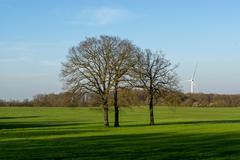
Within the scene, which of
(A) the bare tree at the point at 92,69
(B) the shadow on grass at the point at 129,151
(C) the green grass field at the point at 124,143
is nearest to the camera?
(B) the shadow on grass at the point at 129,151

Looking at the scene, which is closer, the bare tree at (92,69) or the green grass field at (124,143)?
the green grass field at (124,143)

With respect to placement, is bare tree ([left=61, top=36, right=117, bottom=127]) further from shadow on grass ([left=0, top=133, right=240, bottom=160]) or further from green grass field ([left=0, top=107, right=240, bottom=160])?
shadow on grass ([left=0, top=133, right=240, bottom=160])

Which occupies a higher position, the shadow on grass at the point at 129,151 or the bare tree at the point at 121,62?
the bare tree at the point at 121,62

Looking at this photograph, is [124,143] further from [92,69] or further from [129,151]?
[92,69]

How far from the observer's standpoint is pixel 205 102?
16388cm

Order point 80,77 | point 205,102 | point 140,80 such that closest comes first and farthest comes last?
point 80,77 → point 140,80 → point 205,102

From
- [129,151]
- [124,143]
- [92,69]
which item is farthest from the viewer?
[92,69]

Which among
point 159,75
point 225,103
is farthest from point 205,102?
point 159,75

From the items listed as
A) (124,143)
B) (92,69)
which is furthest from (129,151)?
(92,69)

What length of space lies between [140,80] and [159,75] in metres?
4.98

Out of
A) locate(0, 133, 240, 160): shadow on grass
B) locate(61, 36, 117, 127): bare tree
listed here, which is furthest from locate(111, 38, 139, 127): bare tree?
locate(0, 133, 240, 160): shadow on grass

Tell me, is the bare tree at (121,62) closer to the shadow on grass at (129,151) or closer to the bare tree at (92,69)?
the bare tree at (92,69)

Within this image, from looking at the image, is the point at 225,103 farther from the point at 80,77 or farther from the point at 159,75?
the point at 80,77

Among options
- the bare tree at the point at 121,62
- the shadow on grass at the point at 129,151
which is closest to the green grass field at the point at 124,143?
the shadow on grass at the point at 129,151
